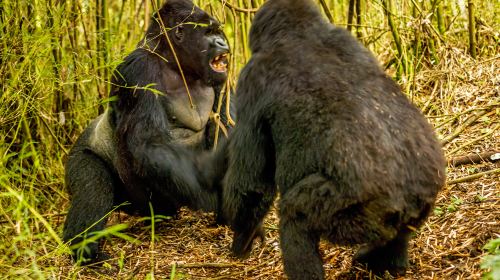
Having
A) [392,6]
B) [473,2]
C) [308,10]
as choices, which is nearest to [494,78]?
[473,2]

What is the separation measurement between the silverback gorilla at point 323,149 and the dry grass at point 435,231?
0.29 metres

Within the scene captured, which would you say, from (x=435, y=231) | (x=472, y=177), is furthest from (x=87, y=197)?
(x=472, y=177)

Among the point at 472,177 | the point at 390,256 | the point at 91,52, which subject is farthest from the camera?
the point at 91,52

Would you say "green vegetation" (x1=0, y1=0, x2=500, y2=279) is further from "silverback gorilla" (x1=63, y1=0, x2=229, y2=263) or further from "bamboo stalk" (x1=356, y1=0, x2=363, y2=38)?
"silverback gorilla" (x1=63, y1=0, x2=229, y2=263)

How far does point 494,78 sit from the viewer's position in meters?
4.71

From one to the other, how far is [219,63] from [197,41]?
185 mm

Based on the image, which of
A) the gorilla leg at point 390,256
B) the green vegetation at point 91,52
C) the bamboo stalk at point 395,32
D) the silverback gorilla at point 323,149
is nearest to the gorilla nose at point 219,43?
the green vegetation at point 91,52

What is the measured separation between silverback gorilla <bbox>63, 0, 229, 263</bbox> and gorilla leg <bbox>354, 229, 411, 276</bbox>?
3.33 ft

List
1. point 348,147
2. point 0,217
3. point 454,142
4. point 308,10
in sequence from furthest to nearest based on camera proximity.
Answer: point 454,142 < point 0,217 < point 308,10 < point 348,147

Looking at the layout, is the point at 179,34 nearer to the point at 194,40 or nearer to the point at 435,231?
the point at 194,40

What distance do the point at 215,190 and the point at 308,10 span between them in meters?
1.08

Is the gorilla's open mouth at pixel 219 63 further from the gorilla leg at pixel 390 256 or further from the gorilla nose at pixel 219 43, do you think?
the gorilla leg at pixel 390 256

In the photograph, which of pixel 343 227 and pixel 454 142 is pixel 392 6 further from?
pixel 343 227

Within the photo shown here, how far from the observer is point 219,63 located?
4191 mm
